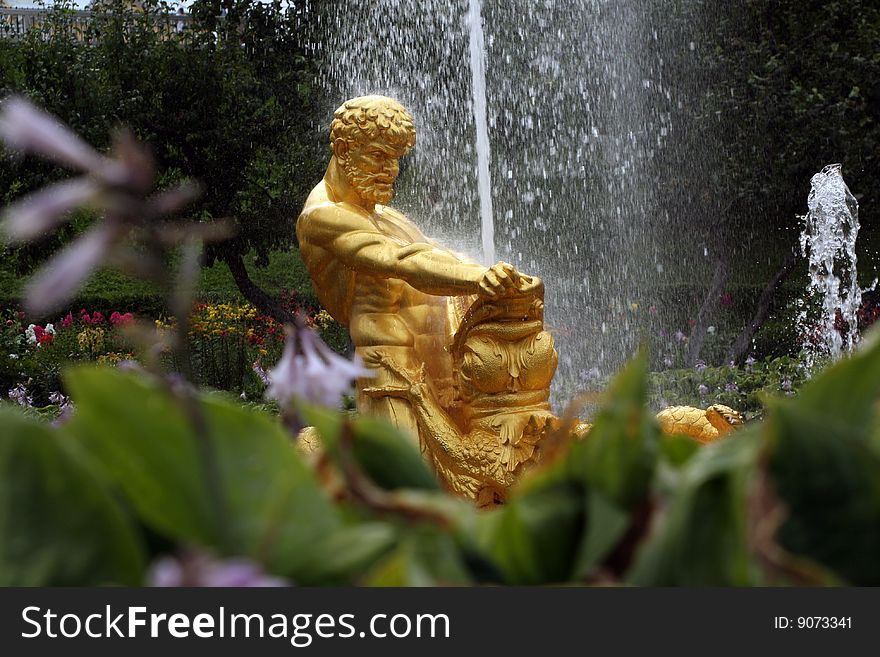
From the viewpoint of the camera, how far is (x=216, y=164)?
44.5 feet

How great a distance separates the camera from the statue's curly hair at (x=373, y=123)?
408 cm

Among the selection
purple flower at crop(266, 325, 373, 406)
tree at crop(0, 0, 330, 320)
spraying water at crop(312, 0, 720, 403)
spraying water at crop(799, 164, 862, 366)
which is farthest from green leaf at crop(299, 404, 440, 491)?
tree at crop(0, 0, 330, 320)

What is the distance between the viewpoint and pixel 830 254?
1070 centimetres

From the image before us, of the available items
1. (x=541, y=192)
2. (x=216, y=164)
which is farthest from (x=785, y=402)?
(x=216, y=164)

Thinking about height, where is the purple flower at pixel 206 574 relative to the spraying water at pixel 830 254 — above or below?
below

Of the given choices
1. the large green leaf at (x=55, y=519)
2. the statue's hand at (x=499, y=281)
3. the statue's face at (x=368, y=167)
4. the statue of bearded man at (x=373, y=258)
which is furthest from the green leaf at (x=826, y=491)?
the statue's face at (x=368, y=167)

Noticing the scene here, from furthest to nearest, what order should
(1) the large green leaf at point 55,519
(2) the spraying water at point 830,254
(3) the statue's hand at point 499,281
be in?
(2) the spraying water at point 830,254, (3) the statue's hand at point 499,281, (1) the large green leaf at point 55,519

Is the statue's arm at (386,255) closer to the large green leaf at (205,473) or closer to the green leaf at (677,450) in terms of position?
the green leaf at (677,450)

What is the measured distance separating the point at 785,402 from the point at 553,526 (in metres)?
0.14

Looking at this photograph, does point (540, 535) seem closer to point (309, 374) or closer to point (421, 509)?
point (421, 509)

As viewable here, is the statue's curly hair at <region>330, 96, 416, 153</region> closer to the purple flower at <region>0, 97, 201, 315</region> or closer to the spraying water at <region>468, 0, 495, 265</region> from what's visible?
the spraying water at <region>468, 0, 495, 265</region>

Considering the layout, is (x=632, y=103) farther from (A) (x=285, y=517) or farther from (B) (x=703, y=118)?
(A) (x=285, y=517)

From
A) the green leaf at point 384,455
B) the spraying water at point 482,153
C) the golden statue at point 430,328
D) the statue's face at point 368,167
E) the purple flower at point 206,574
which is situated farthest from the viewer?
the spraying water at point 482,153

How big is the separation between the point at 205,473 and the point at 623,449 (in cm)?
22
